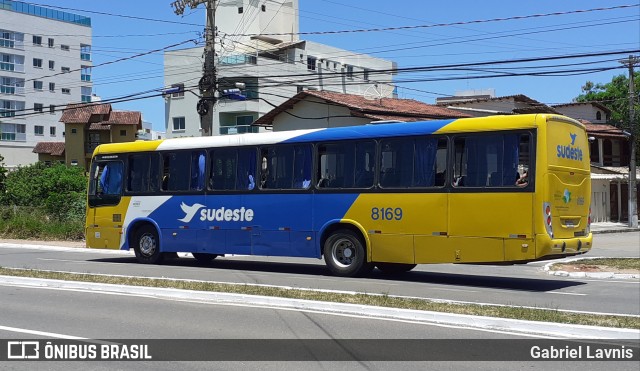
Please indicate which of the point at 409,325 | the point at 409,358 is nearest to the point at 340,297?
the point at 409,325

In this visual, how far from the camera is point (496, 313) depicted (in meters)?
10.1

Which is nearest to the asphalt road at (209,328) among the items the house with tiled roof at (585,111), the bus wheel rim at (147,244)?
the bus wheel rim at (147,244)

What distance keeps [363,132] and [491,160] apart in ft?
10.1

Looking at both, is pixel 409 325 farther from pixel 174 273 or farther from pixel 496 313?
pixel 174 273

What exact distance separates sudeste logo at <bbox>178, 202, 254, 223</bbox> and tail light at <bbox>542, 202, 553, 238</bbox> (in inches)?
278

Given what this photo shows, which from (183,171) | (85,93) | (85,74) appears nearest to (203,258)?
(183,171)

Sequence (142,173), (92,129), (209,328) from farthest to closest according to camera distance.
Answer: (92,129) → (142,173) → (209,328)

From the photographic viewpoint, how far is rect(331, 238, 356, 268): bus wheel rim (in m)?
16.1

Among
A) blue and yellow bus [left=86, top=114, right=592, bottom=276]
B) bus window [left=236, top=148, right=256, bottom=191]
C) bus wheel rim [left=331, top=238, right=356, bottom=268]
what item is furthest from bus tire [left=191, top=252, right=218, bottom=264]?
bus wheel rim [left=331, top=238, right=356, bottom=268]

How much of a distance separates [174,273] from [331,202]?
411 cm

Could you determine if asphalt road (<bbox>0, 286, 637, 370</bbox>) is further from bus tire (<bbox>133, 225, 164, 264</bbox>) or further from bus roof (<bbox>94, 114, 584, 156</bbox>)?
bus tire (<bbox>133, 225, 164, 264</bbox>)

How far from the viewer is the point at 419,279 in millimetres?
16406

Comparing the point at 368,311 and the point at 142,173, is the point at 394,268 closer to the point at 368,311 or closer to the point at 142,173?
the point at 368,311

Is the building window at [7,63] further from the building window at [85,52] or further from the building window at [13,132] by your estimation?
the building window at [85,52]
